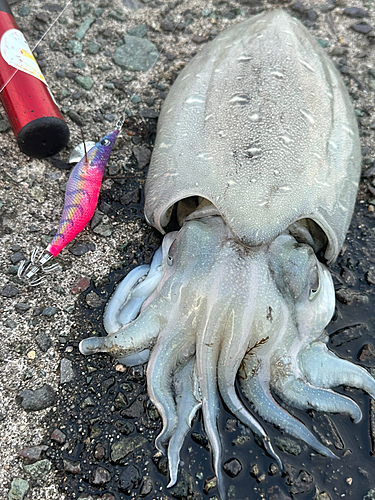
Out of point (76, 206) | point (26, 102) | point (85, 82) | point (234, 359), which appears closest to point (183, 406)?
point (234, 359)

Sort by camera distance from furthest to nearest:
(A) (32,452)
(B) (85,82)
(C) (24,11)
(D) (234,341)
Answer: (C) (24,11) → (B) (85,82) → (A) (32,452) → (D) (234,341)

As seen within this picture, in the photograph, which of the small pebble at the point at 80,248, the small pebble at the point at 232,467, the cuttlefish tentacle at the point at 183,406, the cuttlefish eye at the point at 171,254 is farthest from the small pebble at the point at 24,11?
the small pebble at the point at 232,467

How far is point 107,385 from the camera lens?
2.64 meters

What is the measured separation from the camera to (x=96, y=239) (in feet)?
10.5

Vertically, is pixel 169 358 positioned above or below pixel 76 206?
below

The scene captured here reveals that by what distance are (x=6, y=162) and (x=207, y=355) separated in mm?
2096

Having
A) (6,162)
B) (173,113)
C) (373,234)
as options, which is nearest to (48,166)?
(6,162)

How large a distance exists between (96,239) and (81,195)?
33cm

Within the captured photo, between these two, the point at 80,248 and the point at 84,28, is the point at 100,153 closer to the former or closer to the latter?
the point at 80,248

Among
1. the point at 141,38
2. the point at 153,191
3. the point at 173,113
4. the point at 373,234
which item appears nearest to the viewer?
the point at 153,191

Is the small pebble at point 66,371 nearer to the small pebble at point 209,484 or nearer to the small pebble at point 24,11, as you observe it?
the small pebble at point 209,484

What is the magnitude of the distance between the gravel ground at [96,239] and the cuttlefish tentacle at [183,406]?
20 cm

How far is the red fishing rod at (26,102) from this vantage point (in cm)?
308

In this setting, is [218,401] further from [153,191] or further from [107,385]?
[153,191]
